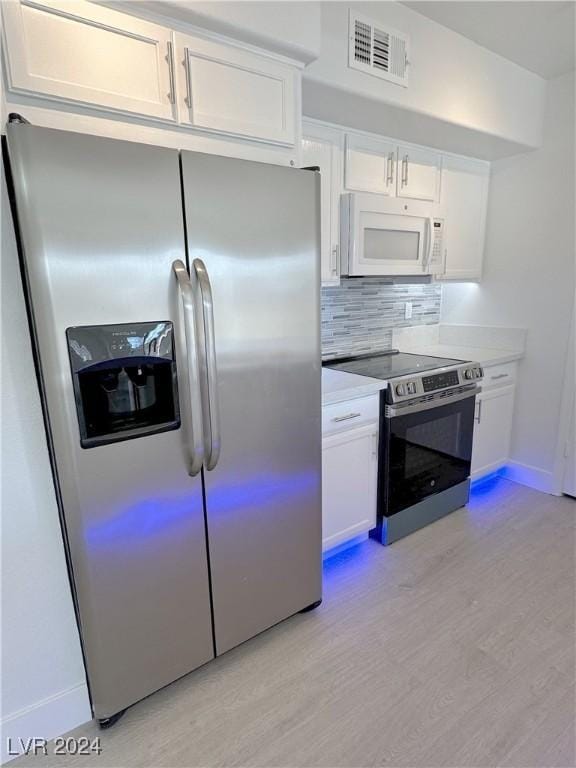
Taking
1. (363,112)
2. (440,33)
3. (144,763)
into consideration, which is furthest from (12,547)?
(440,33)

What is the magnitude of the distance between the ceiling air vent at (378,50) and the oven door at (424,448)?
1580 millimetres

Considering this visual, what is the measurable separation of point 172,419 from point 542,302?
267cm

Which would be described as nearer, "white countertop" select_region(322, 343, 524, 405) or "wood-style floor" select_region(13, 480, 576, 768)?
"wood-style floor" select_region(13, 480, 576, 768)

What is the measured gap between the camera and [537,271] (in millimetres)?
2904

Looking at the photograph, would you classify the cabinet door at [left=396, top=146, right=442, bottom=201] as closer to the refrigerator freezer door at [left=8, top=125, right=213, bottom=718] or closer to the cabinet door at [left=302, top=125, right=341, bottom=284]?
the cabinet door at [left=302, top=125, right=341, bottom=284]

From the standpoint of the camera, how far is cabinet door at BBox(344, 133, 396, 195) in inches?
91.1

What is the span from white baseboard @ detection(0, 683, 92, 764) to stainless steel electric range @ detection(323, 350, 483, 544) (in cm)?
159

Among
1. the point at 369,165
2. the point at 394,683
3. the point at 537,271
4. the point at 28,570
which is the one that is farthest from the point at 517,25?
the point at 28,570

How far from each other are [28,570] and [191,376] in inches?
31.3

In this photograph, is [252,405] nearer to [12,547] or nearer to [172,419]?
[172,419]

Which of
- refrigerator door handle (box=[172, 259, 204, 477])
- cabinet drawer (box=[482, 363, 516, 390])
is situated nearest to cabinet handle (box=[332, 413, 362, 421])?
refrigerator door handle (box=[172, 259, 204, 477])

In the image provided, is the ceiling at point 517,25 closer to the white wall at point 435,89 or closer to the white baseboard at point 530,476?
the white wall at point 435,89

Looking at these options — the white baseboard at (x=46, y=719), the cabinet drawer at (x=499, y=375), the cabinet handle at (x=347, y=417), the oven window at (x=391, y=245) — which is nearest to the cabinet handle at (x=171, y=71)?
the oven window at (x=391, y=245)

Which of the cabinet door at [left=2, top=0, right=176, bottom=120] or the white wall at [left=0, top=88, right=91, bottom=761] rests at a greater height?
the cabinet door at [left=2, top=0, right=176, bottom=120]
